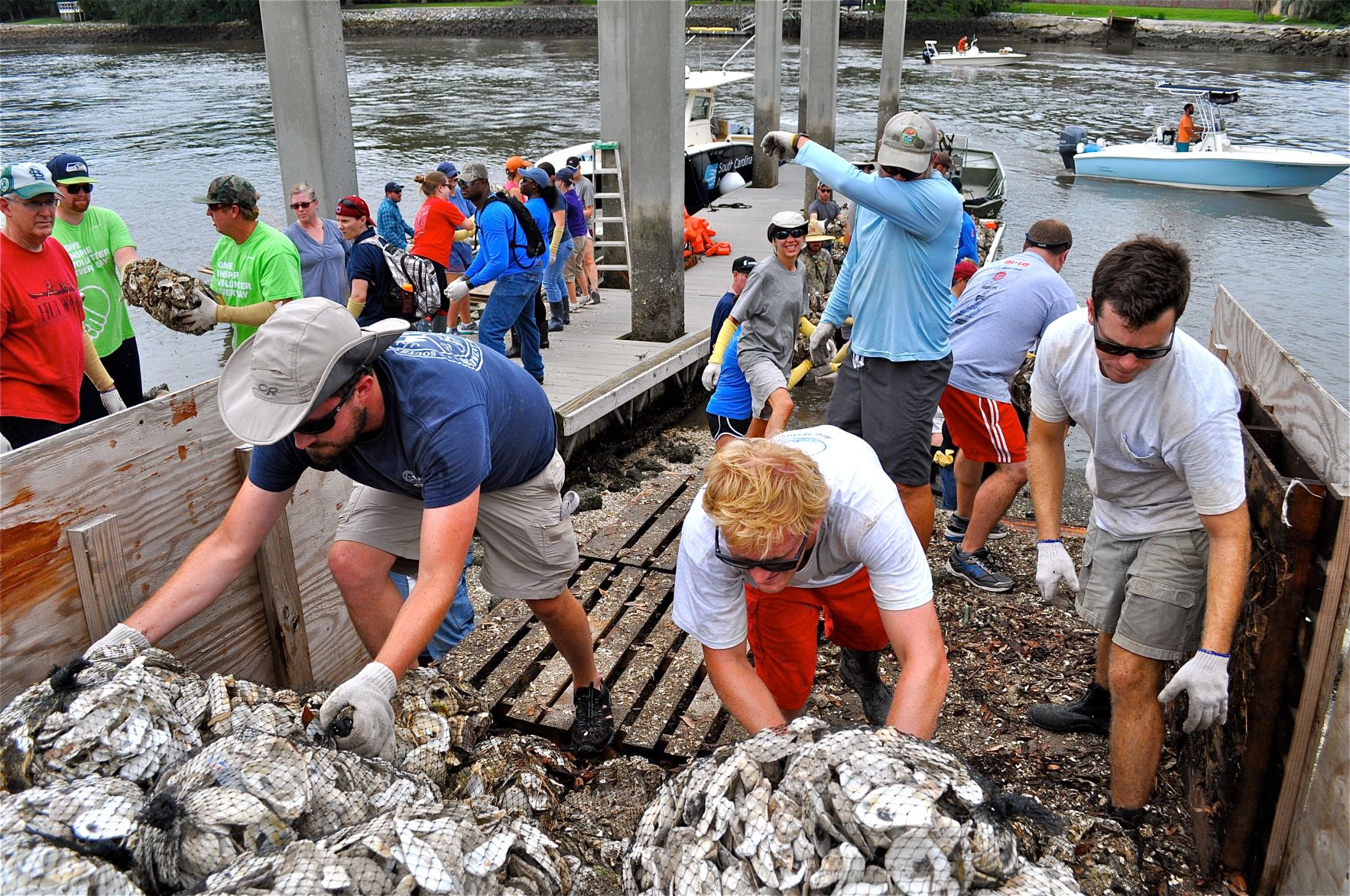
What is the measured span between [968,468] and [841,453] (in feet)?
8.65

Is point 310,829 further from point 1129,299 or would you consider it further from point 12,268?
point 12,268

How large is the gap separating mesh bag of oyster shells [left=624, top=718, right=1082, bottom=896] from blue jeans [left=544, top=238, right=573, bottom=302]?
6.64 metres

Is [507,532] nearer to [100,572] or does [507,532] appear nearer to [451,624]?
[451,624]

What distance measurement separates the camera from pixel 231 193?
4.46 metres

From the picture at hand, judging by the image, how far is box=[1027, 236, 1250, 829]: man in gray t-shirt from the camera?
8.30 feet

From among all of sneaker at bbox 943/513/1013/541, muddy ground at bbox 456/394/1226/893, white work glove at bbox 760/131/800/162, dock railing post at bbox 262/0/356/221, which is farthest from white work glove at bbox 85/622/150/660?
dock railing post at bbox 262/0/356/221

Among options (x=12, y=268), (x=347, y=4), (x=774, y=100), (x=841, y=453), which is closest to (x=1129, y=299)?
(x=841, y=453)

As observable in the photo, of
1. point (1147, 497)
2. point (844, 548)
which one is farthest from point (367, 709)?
point (1147, 497)

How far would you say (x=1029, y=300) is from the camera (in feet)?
14.6

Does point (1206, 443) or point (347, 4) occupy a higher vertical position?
point (347, 4)

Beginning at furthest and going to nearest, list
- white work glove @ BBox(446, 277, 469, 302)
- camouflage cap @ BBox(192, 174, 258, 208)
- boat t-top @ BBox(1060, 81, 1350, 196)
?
boat t-top @ BBox(1060, 81, 1350, 196) → white work glove @ BBox(446, 277, 469, 302) → camouflage cap @ BBox(192, 174, 258, 208)

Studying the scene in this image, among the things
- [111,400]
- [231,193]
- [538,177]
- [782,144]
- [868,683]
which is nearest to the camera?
[868,683]

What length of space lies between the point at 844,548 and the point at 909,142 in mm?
1959

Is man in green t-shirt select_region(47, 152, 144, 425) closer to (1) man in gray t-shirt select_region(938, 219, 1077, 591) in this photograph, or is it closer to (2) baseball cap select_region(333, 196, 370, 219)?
(2) baseball cap select_region(333, 196, 370, 219)
